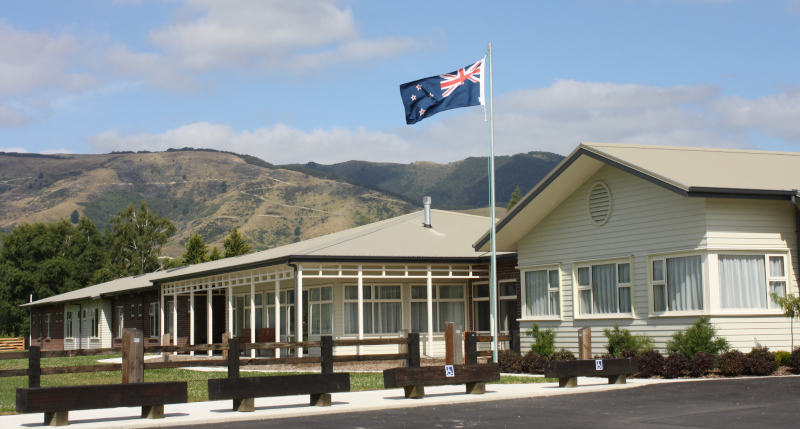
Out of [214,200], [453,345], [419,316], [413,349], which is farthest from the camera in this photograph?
[214,200]

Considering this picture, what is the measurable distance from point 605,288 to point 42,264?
195 ft

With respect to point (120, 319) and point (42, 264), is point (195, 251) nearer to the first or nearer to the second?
point (42, 264)

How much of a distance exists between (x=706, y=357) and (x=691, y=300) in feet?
5.12

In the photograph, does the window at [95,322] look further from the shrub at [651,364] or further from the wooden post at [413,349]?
the wooden post at [413,349]

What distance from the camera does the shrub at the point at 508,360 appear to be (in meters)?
21.9

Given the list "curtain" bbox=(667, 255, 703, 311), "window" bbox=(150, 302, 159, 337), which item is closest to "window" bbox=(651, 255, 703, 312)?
"curtain" bbox=(667, 255, 703, 311)

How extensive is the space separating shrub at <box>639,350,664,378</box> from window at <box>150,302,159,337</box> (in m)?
27.4

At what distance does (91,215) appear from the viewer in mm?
166125

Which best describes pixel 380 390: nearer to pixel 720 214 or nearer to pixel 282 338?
pixel 720 214

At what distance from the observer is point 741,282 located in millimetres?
18156

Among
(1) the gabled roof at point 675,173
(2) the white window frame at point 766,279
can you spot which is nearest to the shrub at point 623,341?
(2) the white window frame at point 766,279

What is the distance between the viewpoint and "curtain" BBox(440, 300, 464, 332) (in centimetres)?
2809

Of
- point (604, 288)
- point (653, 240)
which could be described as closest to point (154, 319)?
point (604, 288)

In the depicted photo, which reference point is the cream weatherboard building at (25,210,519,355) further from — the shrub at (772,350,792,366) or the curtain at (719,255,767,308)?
the shrub at (772,350,792,366)
